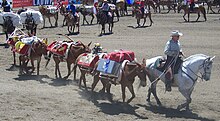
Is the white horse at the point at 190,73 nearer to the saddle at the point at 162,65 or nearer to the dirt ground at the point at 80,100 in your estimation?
the saddle at the point at 162,65

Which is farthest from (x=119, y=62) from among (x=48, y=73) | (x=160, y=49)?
(x=160, y=49)

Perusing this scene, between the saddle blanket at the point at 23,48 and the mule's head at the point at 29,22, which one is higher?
the mule's head at the point at 29,22

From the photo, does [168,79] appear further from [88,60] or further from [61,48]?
[61,48]

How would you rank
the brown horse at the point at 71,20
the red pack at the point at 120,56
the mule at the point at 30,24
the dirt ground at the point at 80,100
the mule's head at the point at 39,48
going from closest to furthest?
1. the dirt ground at the point at 80,100
2. the red pack at the point at 120,56
3. the mule's head at the point at 39,48
4. the mule at the point at 30,24
5. the brown horse at the point at 71,20

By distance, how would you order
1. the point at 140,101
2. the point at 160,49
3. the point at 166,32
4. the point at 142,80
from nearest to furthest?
the point at 142,80 < the point at 140,101 < the point at 160,49 < the point at 166,32

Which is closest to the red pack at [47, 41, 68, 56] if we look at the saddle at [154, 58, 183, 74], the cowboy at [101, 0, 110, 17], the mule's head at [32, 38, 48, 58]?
the mule's head at [32, 38, 48, 58]

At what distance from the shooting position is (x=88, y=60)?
1259 cm

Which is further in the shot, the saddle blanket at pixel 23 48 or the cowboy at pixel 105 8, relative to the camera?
the cowboy at pixel 105 8

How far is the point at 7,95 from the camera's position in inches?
479

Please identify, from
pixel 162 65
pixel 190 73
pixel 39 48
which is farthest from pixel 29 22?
pixel 190 73

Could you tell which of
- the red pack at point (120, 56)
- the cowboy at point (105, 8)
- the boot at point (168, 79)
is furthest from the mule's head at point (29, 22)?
the boot at point (168, 79)

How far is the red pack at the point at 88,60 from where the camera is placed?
488 inches

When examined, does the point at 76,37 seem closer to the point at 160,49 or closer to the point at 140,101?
the point at 160,49

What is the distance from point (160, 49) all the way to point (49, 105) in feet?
33.5
